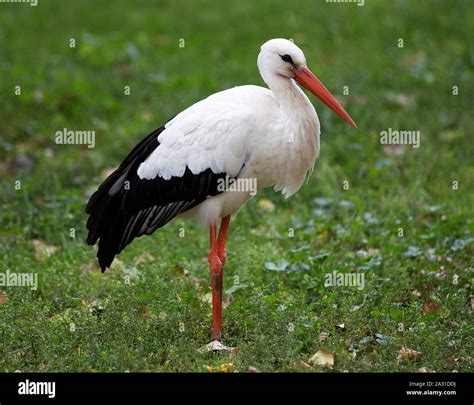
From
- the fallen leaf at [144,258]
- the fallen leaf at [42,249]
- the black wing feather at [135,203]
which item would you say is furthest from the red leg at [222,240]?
the fallen leaf at [42,249]

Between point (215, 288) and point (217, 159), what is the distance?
0.89 meters

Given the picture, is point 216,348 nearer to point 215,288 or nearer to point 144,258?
point 215,288

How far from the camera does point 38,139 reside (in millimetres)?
9852

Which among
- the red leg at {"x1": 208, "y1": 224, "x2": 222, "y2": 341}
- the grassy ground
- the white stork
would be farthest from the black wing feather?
the grassy ground

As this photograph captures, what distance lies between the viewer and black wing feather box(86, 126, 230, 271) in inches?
236

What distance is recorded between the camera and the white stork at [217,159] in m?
5.82

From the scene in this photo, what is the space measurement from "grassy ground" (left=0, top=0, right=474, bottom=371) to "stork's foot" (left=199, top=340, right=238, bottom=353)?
0.06 m

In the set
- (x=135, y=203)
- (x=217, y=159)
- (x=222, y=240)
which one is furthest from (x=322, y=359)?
(x=135, y=203)

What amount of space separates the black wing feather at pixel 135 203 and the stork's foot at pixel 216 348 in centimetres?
89

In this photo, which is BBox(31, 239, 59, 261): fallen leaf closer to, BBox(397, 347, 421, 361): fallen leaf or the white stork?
the white stork

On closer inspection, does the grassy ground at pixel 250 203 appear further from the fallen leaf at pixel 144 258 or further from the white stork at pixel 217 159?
the white stork at pixel 217 159
